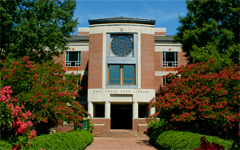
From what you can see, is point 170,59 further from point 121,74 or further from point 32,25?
point 32,25

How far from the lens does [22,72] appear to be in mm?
15523

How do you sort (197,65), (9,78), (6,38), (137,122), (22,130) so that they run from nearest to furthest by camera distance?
1. (22,130)
2. (9,78)
3. (197,65)
4. (6,38)
5. (137,122)

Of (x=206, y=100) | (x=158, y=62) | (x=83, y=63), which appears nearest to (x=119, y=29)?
(x=83, y=63)

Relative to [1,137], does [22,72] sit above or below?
above

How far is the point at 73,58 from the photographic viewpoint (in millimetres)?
34031

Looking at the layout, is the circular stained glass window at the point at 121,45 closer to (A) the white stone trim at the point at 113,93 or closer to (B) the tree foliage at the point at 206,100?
(A) the white stone trim at the point at 113,93

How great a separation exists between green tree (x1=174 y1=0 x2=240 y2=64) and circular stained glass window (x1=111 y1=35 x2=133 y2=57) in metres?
6.47

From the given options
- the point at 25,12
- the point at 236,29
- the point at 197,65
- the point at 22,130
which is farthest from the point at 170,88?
the point at 25,12

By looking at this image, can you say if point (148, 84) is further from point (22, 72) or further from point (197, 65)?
point (22, 72)

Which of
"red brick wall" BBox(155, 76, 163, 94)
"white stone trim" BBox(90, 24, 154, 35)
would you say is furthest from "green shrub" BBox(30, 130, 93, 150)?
"red brick wall" BBox(155, 76, 163, 94)

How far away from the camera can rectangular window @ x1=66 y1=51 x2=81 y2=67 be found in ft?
111

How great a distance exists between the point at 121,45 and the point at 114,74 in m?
3.35

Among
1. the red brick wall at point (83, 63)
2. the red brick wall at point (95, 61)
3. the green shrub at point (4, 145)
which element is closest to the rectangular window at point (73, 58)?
the red brick wall at point (83, 63)

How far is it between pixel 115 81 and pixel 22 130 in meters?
19.5
